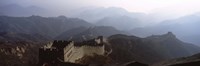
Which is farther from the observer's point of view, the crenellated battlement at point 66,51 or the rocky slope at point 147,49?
the rocky slope at point 147,49

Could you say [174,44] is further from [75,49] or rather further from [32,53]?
[75,49]

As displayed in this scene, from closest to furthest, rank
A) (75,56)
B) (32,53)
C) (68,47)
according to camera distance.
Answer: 1. (68,47)
2. (75,56)
3. (32,53)

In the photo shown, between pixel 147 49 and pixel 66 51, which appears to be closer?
pixel 66 51

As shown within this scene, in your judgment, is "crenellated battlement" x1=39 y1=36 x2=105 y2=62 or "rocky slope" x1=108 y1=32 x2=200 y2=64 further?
"rocky slope" x1=108 y1=32 x2=200 y2=64

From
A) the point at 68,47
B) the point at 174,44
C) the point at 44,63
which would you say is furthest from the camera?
the point at 174,44

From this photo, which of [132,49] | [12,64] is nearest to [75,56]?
[132,49]

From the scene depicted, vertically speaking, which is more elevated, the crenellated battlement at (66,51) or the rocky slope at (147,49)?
the crenellated battlement at (66,51)

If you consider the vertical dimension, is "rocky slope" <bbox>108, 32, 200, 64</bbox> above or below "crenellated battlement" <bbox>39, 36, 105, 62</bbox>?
below

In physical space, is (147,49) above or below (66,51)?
below

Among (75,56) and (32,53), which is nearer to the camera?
(75,56)
